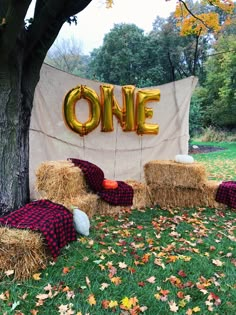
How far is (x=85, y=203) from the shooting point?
3812 mm

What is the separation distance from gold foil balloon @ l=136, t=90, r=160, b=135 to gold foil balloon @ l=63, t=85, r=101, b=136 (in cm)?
88

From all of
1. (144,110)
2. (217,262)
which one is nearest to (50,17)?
(217,262)

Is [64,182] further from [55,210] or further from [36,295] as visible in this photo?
[36,295]

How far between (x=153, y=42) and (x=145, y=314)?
639 inches

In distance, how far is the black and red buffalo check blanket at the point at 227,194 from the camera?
4652 millimetres

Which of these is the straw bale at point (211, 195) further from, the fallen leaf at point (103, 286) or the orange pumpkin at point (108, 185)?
the fallen leaf at point (103, 286)

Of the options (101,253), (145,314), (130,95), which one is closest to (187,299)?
(145,314)

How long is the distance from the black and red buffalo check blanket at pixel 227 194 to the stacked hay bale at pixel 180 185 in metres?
0.07

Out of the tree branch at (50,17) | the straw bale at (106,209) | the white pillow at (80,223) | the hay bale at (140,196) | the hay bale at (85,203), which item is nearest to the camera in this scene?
the tree branch at (50,17)

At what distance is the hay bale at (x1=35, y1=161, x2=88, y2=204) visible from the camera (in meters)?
3.68

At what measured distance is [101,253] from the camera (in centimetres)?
296

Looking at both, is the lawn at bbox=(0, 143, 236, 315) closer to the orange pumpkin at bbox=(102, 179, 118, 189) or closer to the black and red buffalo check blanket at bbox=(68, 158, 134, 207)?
the black and red buffalo check blanket at bbox=(68, 158, 134, 207)

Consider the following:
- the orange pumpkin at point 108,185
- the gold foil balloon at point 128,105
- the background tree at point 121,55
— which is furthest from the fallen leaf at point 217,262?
the background tree at point 121,55

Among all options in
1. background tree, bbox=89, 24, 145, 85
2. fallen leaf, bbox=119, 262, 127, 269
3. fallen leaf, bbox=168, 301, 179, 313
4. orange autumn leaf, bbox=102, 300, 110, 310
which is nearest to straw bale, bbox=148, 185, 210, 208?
fallen leaf, bbox=119, 262, 127, 269
